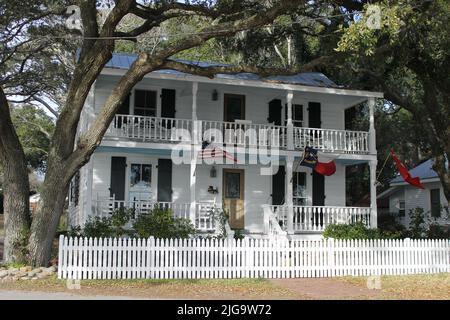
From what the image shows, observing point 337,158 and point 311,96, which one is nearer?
point 337,158

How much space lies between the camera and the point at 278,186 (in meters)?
20.2

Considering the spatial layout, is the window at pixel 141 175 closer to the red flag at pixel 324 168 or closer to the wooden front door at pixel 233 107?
the wooden front door at pixel 233 107

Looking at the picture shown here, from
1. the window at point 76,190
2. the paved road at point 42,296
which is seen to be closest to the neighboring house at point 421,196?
the window at point 76,190

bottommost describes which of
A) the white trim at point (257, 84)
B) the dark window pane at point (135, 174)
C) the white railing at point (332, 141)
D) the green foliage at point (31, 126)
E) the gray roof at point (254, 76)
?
the dark window pane at point (135, 174)

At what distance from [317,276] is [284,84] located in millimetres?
7531

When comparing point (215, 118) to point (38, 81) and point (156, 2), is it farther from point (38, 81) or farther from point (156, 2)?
point (38, 81)

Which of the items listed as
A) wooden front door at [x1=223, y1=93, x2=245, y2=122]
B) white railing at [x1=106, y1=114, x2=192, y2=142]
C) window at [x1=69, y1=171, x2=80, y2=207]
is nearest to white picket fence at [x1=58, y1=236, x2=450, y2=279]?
white railing at [x1=106, y1=114, x2=192, y2=142]

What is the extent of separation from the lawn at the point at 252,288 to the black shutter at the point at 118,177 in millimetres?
6596

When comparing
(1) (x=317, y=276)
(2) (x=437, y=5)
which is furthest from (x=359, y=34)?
(1) (x=317, y=276)

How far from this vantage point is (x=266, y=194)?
20.2 m

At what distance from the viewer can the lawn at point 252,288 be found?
423 inches

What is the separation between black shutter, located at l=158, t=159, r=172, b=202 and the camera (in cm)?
1891

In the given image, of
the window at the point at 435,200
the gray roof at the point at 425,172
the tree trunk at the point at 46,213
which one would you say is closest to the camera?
the tree trunk at the point at 46,213

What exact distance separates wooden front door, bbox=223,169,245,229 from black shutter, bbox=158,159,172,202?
217 centimetres
